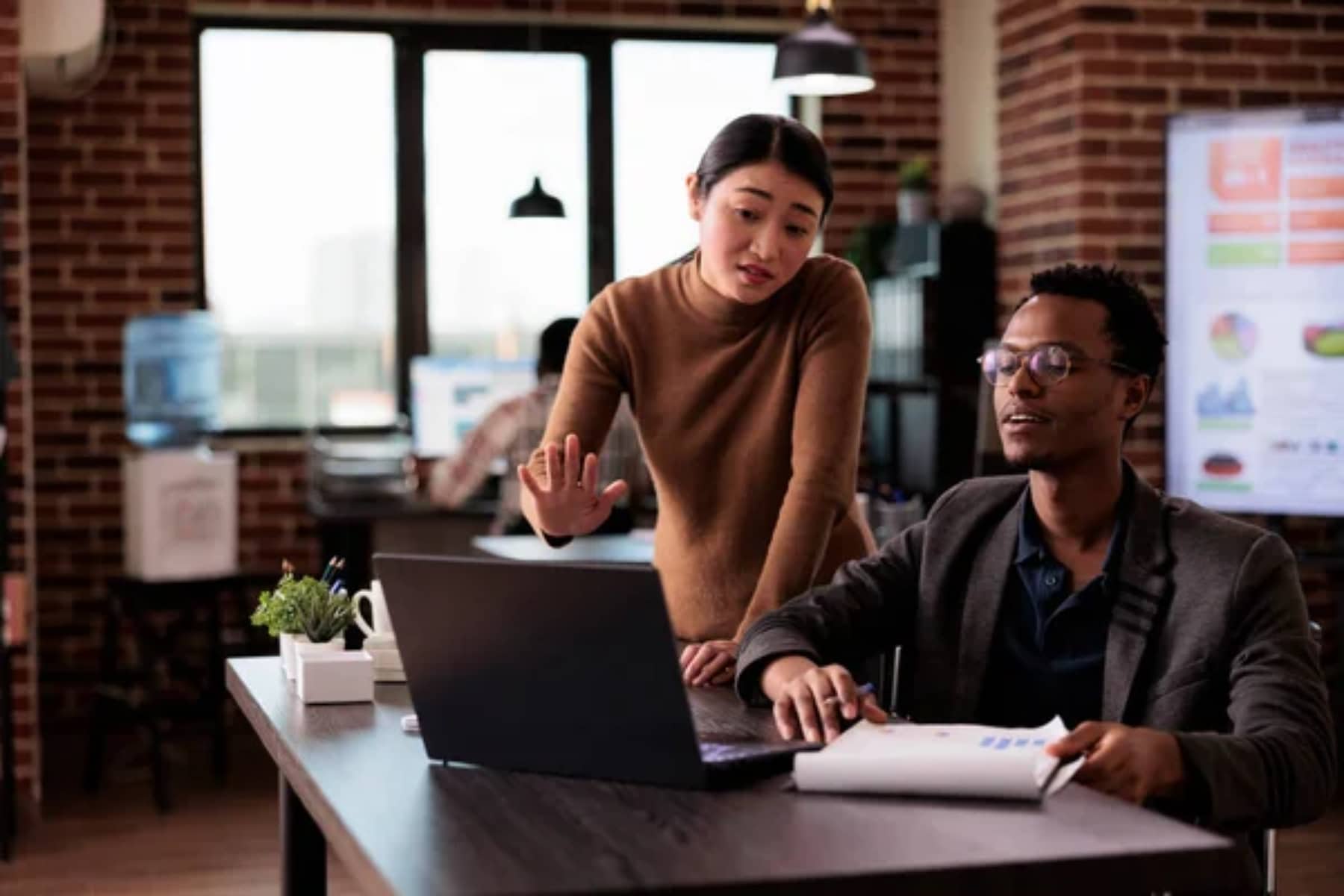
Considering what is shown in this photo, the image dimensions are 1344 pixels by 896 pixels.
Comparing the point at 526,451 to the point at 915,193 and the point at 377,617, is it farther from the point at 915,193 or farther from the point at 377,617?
the point at 377,617

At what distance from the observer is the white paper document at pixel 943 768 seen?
160 cm

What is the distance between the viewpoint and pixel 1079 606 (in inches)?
80.9

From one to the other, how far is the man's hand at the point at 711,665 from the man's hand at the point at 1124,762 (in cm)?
64

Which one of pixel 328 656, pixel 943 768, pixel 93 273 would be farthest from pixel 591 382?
pixel 93 273

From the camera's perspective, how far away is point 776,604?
2369mm

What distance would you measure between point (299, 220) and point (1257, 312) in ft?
11.1

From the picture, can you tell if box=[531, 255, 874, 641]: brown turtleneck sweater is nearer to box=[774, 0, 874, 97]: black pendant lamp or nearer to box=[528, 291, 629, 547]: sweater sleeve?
box=[528, 291, 629, 547]: sweater sleeve

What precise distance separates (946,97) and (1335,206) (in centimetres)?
221

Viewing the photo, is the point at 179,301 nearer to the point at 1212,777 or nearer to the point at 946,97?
the point at 946,97

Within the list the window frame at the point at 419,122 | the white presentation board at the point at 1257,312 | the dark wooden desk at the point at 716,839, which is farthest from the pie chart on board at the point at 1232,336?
the dark wooden desk at the point at 716,839

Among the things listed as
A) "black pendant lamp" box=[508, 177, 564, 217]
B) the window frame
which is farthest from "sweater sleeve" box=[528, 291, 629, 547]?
the window frame

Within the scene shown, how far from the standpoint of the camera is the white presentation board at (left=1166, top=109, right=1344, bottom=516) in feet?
17.0

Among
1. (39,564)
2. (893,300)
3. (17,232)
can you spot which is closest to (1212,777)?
(17,232)

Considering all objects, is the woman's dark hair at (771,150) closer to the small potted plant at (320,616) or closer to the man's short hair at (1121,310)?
the man's short hair at (1121,310)
